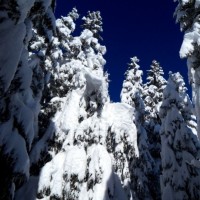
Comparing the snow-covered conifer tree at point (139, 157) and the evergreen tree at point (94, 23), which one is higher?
the evergreen tree at point (94, 23)

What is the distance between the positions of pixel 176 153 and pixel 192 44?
944 cm

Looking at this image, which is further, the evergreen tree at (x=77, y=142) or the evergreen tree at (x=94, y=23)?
the evergreen tree at (x=94, y=23)

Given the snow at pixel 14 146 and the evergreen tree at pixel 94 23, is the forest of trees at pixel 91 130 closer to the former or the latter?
the evergreen tree at pixel 94 23

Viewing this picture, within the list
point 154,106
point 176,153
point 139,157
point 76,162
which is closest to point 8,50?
point 76,162

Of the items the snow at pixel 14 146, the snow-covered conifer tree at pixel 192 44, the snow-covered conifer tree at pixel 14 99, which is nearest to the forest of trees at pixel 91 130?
the snow-covered conifer tree at pixel 192 44

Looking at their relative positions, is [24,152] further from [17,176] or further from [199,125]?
[199,125]

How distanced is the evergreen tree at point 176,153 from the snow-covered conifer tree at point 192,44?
7.75m

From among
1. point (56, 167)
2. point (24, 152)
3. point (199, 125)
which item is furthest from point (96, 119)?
point (24, 152)

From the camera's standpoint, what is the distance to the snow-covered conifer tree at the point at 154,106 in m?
28.5

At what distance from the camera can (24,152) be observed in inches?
289

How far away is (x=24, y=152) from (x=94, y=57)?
16.6m

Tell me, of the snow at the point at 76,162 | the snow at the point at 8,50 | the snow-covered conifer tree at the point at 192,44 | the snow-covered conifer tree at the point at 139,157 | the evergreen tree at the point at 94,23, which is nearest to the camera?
the snow at the point at 8,50

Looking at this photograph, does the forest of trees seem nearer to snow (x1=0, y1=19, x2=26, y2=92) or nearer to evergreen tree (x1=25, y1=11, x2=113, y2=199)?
evergreen tree (x1=25, y1=11, x2=113, y2=199)

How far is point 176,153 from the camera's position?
1869 centimetres
